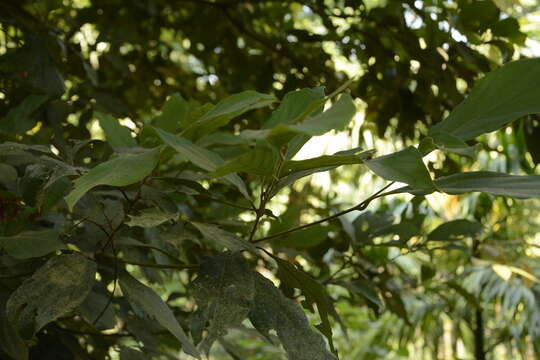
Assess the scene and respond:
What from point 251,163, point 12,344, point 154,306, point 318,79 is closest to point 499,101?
point 251,163

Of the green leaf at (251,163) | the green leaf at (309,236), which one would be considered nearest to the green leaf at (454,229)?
the green leaf at (309,236)

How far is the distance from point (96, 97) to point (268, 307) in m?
0.65

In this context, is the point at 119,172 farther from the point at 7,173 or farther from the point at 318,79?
the point at 318,79

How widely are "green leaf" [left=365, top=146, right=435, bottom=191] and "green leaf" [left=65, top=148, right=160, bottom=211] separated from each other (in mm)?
125

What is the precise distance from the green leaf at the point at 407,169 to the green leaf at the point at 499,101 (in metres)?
0.06

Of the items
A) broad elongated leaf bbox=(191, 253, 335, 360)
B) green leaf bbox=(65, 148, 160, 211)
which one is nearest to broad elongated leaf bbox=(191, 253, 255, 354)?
broad elongated leaf bbox=(191, 253, 335, 360)

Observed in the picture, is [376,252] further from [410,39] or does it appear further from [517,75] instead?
[517,75]

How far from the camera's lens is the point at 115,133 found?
54cm

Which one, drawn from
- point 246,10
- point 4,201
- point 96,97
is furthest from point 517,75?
point 246,10

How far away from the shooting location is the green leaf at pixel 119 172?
34 centimetres

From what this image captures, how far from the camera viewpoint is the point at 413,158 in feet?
1.13

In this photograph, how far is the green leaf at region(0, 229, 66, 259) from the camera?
0.46 meters

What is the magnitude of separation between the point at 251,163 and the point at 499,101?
0.50ft

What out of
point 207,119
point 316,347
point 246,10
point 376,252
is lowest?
point 316,347
